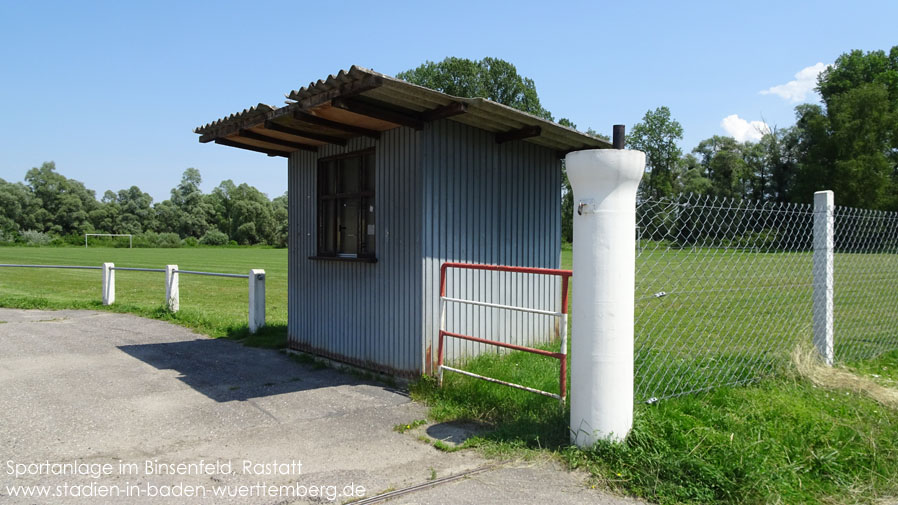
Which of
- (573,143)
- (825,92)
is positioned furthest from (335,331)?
(825,92)

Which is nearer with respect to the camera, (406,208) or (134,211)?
(406,208)

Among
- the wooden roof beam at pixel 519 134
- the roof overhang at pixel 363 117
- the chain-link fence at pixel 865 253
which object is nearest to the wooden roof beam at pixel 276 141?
the roof overhang at pixel 363 117

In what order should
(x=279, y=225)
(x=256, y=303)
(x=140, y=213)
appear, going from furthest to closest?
(x=279, y=225) → (x=140, y=213) → (x=256, y=303)

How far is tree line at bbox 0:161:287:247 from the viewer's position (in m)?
83.4

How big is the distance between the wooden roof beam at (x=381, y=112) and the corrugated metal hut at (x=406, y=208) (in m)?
0.01

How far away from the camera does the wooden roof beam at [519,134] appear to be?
6.50 m

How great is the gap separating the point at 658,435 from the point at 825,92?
67.1 metres

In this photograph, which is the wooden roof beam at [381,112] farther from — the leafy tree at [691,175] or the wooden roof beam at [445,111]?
the leafy tree at [691,175]

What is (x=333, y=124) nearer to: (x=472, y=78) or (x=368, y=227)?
(x=368, y=227)

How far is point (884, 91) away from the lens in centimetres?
4762

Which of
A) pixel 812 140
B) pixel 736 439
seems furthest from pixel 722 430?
pixel 812 140

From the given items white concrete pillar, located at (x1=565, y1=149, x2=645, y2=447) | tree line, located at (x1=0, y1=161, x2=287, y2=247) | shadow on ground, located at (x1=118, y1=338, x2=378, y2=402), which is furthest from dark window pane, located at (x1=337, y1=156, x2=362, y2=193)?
tree line, located at (x1=0, y1=161, x2=287, y2=247)

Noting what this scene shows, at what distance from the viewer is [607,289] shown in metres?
3.84

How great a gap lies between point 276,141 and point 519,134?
127 inches
